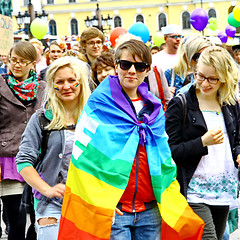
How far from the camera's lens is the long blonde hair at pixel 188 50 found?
4.57 m

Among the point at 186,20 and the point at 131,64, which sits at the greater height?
the point at 186,20

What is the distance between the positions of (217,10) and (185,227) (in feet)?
206

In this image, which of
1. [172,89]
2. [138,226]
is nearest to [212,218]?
[138,226]

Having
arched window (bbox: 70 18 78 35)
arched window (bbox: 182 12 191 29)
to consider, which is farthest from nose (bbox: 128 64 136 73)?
arched window (bbox: 70 18 78 35)

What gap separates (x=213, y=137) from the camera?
11.0 ft

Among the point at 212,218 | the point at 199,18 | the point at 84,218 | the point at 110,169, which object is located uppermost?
the point at 199,18

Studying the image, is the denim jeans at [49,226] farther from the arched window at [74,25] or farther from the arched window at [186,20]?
the arched window at [74,25]

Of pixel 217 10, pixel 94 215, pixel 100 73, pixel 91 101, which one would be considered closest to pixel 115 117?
pixel 91 101

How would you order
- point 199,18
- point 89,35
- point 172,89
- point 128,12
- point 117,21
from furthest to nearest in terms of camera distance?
point 117,21, point 128,12, point 199,18, point 89,35, point 172,89

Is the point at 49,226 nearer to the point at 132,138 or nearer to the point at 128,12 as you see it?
the point at 132,138

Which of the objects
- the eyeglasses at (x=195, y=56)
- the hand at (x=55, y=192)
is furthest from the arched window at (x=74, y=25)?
the hand at (x=55, y=192)

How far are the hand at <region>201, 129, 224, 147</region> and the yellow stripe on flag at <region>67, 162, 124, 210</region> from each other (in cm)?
78

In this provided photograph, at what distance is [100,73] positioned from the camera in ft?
14.6

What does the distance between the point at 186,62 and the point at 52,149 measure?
200cm
